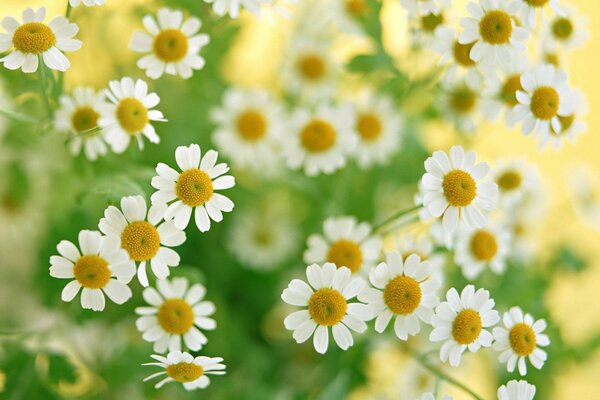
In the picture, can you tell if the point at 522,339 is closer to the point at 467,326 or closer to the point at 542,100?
the point at 467,326

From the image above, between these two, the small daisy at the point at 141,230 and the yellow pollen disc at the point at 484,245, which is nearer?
the small daisy at the point at 141,230

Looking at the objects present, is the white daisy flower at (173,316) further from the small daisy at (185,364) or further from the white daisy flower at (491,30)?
the white daisy flower at (491,30)

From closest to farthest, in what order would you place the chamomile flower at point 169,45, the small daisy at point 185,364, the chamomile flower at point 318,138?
the small daisy at point 185,364 < the chamomile flower at point 169,45 < the chamomile flower at point 318,138

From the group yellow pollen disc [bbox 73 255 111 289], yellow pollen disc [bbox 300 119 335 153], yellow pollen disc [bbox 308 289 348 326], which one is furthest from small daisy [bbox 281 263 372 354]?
yellow pollen disc [bbox 300 119 335 153]

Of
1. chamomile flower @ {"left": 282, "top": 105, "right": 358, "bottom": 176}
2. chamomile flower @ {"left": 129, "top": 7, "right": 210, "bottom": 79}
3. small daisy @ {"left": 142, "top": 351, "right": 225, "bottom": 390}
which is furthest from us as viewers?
chamomile flower @ {"left": 282, "top": 105, "right": 358, "bottom": 176}

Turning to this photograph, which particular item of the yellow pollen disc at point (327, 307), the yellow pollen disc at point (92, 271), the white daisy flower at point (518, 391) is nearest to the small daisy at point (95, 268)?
the yellow pollen disc at point (92, 271)

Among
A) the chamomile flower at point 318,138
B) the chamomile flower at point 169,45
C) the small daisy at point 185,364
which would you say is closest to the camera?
the small daisy at point 185,364

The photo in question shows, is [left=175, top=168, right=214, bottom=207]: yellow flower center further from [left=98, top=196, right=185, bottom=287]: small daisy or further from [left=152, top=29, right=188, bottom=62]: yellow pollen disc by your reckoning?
[left=152, top=29, right=188, bottom=62]: yellow pollen disc

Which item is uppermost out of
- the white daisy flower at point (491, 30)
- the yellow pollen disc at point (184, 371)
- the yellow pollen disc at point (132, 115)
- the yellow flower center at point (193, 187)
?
the white daisy flower at point (491, 30)
